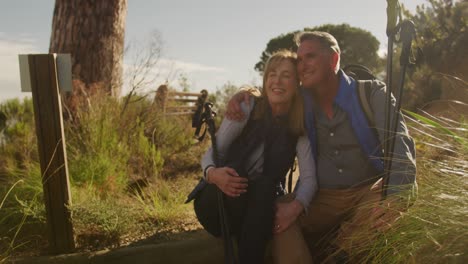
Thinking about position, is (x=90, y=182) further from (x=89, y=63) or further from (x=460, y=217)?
(x=460, y=217)

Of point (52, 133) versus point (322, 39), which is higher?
point (322, 39)

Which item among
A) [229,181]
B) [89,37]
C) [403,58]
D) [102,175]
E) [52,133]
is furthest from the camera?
[89,37]

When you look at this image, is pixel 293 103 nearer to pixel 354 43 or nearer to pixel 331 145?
Answer: pixel 331 145

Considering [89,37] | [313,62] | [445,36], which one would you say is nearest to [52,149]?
[313,62]

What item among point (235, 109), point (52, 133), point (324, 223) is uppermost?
point (235, 109)

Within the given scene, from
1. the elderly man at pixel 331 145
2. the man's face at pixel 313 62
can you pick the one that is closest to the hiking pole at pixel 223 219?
the elderly man at pixel 331 145

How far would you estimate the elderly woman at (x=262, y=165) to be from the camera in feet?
8.87

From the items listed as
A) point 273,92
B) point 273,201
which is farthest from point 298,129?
point 273,201

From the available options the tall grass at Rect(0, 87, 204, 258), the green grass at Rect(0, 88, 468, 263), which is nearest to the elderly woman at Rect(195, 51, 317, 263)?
the green grass at Rect(0, 88, 468, 263)

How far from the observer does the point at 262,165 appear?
2943 mm

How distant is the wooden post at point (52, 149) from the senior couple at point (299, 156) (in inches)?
40.9

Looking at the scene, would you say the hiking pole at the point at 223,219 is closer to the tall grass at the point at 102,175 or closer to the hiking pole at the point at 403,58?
the hiking pole at the point at 403,58

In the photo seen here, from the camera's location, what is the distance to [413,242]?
72.7 inches

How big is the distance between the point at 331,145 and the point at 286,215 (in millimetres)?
480
